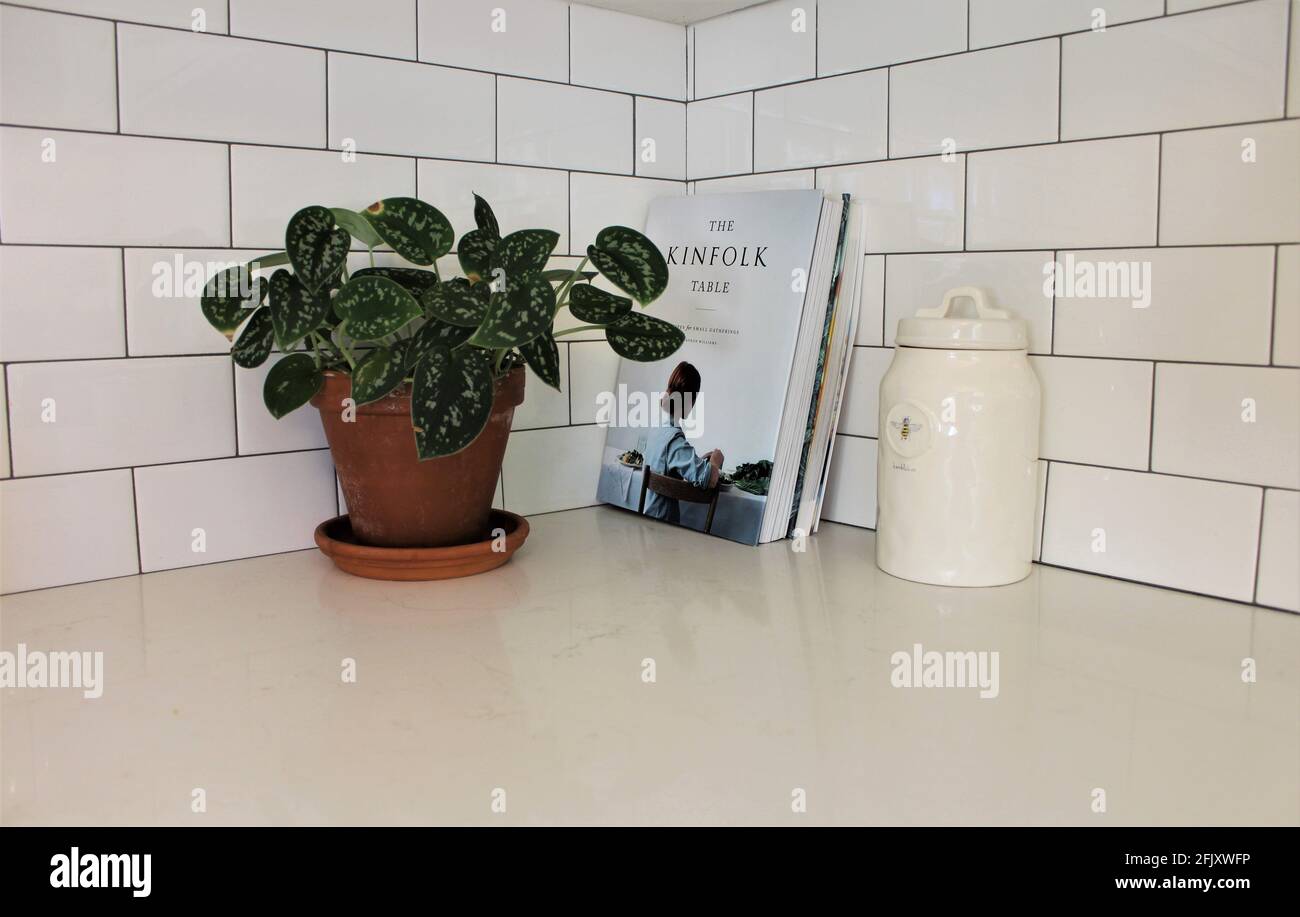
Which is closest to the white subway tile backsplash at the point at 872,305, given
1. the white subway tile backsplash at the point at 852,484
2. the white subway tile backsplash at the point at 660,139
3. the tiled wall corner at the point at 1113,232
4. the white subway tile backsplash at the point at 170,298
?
the tiled wall corner at the point at 1113,232

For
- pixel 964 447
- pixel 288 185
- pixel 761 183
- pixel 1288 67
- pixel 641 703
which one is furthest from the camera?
pixel 761 183

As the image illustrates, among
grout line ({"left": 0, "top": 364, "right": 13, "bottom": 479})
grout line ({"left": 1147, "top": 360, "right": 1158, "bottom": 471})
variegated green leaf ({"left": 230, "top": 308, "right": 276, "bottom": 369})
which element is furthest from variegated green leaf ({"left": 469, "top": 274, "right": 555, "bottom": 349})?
grout line ({"left": 1147, "top": 360, "right": 1158, "bottom": 471})

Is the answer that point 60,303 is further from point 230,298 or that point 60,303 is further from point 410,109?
point 410,109

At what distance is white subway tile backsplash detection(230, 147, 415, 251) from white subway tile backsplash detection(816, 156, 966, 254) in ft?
1.66

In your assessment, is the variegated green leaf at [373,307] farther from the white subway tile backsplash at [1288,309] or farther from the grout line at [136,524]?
the white subway tile backsplash at [1288,309]

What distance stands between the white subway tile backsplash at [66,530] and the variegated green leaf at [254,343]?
17cm

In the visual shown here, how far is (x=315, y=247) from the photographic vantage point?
951 mm

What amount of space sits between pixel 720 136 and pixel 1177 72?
57 cm

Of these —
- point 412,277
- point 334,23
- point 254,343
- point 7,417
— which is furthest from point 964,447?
point 7,417

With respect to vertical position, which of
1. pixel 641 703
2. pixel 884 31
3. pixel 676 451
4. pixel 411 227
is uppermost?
pixel 884 31

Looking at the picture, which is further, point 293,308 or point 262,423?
point 262,423

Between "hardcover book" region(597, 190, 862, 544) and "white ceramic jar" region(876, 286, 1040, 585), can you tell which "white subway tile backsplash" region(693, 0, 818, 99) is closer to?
"hardcover book" region(597, 190, 862, 544)
